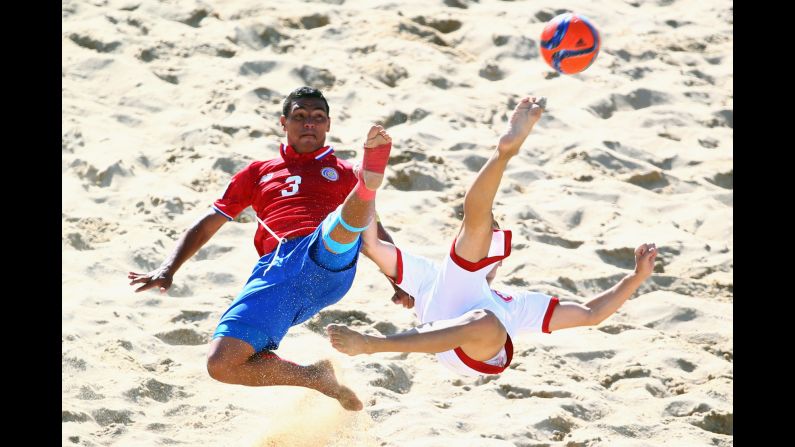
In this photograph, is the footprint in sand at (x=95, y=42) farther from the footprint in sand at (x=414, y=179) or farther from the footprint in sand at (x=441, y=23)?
the footprint in sand at (x=414, y=179)

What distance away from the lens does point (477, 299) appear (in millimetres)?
4910

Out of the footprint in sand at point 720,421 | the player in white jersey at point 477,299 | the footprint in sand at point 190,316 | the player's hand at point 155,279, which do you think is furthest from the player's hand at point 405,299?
the footprint in sand at point 720,421

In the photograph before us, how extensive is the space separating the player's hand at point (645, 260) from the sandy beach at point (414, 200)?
1.96 ft

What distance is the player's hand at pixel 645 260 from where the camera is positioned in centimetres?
516

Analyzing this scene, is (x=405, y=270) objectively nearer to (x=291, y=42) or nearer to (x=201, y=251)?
(x=201, y=251)

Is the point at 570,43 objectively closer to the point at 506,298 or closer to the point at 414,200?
the point at 506,298

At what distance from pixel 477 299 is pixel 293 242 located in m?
0.78

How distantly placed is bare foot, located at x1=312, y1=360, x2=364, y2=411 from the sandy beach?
0.47ft

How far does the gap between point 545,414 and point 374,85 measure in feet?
10.7

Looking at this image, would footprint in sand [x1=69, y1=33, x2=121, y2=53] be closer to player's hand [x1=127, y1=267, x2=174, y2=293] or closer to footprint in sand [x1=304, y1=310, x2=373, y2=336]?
footprint in sand [x1=304, y1=310, x2=373, y2=336]

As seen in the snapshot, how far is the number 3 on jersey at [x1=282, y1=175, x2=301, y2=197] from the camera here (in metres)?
5.05

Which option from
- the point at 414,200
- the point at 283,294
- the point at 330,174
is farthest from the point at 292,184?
the point at 414,200

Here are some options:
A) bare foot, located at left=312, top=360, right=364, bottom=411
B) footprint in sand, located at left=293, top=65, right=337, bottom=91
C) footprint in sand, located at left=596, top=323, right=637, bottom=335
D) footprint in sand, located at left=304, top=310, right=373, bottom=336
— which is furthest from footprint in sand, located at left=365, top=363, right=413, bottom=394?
footprint in sand, located at left=293, top=65, right=337, bottom=91

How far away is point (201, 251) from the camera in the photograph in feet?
20.8
